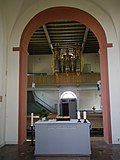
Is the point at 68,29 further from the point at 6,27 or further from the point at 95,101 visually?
the point at 95,101

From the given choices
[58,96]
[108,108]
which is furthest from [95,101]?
[108,108]

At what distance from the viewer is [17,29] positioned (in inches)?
267

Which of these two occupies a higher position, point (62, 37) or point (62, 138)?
point (62, 37)

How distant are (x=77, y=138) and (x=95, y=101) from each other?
32.6 ft

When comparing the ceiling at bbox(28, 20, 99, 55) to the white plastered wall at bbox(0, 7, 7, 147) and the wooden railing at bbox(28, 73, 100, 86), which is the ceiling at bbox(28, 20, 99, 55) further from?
the white plastered wall at bbox(0, 7, 7, 147)

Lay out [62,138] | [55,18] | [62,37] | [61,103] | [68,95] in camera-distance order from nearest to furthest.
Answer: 1. [62,138]
2. [61,103]
3. [55,18]
4. [62,37]
5. [68,95]

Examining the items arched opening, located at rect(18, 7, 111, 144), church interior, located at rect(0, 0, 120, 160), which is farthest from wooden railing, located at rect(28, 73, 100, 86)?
arched opening, located at rect(18, 7, 111, 144)

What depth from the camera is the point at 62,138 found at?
4879mm

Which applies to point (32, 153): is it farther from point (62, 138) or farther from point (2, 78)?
point (2, 78)

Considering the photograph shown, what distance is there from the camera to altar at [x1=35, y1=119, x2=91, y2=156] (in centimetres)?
483

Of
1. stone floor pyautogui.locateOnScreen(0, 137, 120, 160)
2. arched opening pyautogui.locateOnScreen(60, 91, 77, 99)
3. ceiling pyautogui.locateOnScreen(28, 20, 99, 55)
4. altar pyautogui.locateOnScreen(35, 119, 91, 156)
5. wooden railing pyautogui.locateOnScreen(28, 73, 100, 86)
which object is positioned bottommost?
stone floor pyautogui.locateOnScreen(0, 137, 120, 160)

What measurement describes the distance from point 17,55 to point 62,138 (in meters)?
3.03

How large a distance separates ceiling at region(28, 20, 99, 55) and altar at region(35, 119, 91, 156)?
4981mm

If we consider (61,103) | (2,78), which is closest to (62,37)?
(61,103)
